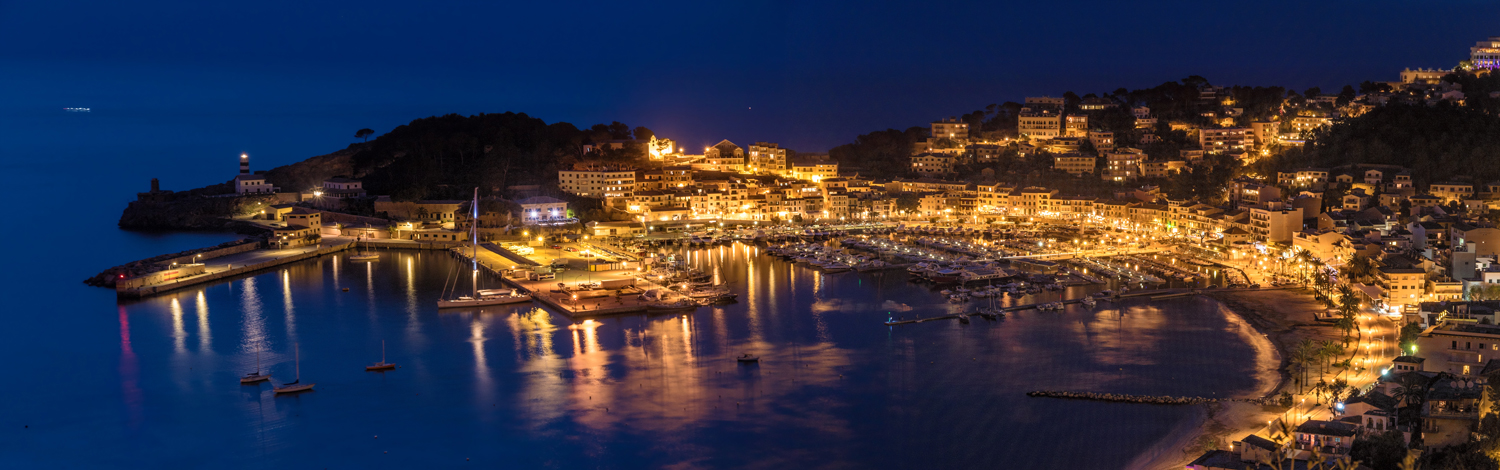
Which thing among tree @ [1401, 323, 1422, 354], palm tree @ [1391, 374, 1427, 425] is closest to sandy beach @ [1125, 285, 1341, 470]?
palm tree @ [1391, 374, 1427, 425]

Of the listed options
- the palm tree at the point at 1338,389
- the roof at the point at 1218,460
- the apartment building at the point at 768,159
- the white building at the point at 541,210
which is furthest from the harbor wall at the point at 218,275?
the palm tree at the point at 1338,389

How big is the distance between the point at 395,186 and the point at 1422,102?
2347 centimetres

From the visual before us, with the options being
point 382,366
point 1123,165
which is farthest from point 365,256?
point 1123,165

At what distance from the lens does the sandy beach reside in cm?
921

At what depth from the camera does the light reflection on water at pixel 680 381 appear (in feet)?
31.6

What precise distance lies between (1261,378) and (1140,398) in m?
1.62

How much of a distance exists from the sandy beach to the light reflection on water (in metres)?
0.25

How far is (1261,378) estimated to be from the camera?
11.4m

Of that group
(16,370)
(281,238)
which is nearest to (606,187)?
(281,238)

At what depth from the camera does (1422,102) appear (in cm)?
2372

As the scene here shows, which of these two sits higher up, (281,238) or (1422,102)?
(1422,102)

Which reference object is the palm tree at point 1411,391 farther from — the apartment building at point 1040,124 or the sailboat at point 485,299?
the apartment building at point 1040,124

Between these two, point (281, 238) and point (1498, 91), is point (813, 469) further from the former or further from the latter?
point (1498, 91)

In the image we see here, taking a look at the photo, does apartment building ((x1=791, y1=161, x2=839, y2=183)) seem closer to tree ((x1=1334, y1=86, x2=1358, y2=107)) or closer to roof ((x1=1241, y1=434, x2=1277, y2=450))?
tree ((x1=1334, y1=86, x2=1358, y2=107))
